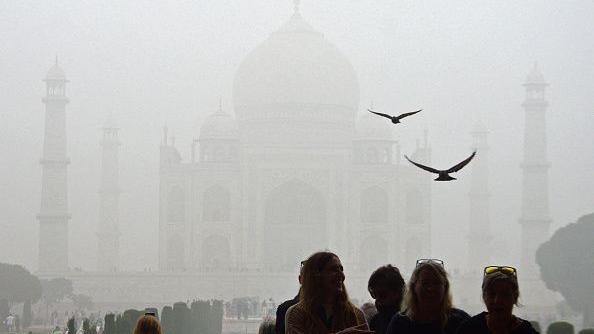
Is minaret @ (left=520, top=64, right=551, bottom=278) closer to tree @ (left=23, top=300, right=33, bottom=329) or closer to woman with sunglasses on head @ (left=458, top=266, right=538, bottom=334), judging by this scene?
tree @ (left=23, top=300, right=33, bottom=329)

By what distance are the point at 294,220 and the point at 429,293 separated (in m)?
26.4

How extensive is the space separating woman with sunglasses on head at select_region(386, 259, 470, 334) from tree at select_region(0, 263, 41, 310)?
66.4ft

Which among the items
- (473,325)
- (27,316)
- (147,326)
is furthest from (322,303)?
(27,316)


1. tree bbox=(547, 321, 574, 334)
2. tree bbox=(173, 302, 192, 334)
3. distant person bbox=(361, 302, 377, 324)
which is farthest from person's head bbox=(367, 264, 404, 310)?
tree bbox=(173, 302, 192, 334)

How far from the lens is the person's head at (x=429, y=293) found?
9.38ft

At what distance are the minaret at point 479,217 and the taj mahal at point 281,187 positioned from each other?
1.1 inches

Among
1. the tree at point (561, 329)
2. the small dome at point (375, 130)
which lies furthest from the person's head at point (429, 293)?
the small dome at point (375, 130)

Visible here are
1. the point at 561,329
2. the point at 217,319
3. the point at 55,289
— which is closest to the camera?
the point at 561,329

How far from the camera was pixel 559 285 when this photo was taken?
22062 millimetres

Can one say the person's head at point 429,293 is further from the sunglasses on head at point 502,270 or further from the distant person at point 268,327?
the distant person at point 268,327

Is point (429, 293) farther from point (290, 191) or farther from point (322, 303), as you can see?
point (290, 191)

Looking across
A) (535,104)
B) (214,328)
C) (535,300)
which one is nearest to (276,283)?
(535,300)

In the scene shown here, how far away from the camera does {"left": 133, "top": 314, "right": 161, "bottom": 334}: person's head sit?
10.3ft

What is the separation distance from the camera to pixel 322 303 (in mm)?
2762
